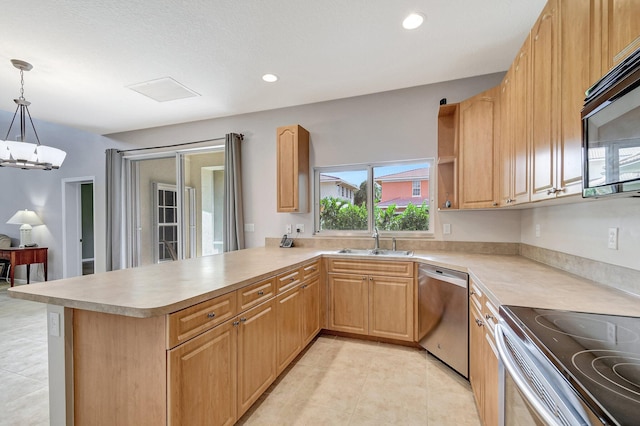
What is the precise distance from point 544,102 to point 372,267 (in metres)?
1.83

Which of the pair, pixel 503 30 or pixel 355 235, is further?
pixel 355 235

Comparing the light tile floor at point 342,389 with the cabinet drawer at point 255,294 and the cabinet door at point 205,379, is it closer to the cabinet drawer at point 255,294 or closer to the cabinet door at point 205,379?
the cabinet door at point 205,379

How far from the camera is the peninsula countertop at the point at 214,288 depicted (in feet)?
3.96

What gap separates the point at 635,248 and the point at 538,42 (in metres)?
1.21

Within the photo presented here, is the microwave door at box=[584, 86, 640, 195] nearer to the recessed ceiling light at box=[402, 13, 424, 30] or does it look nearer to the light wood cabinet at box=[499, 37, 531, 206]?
the light wood cabinet at box=[499, 37, 531, 206]

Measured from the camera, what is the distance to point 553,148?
1420 mm

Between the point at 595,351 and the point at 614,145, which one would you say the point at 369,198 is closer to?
the point at 614,145

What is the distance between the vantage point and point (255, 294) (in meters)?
1.83

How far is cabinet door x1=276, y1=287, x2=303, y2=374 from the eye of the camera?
214 centimetres

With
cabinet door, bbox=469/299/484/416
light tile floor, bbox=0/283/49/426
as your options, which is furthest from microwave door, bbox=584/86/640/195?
light tile floor, bbox=0/283/49/426

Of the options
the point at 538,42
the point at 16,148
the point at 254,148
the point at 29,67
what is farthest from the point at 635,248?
the point at 16,148

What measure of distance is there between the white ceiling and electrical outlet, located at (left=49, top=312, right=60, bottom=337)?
1984 mm

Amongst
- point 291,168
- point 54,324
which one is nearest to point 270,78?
point 291,168

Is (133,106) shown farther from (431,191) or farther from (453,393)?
(453,393)
